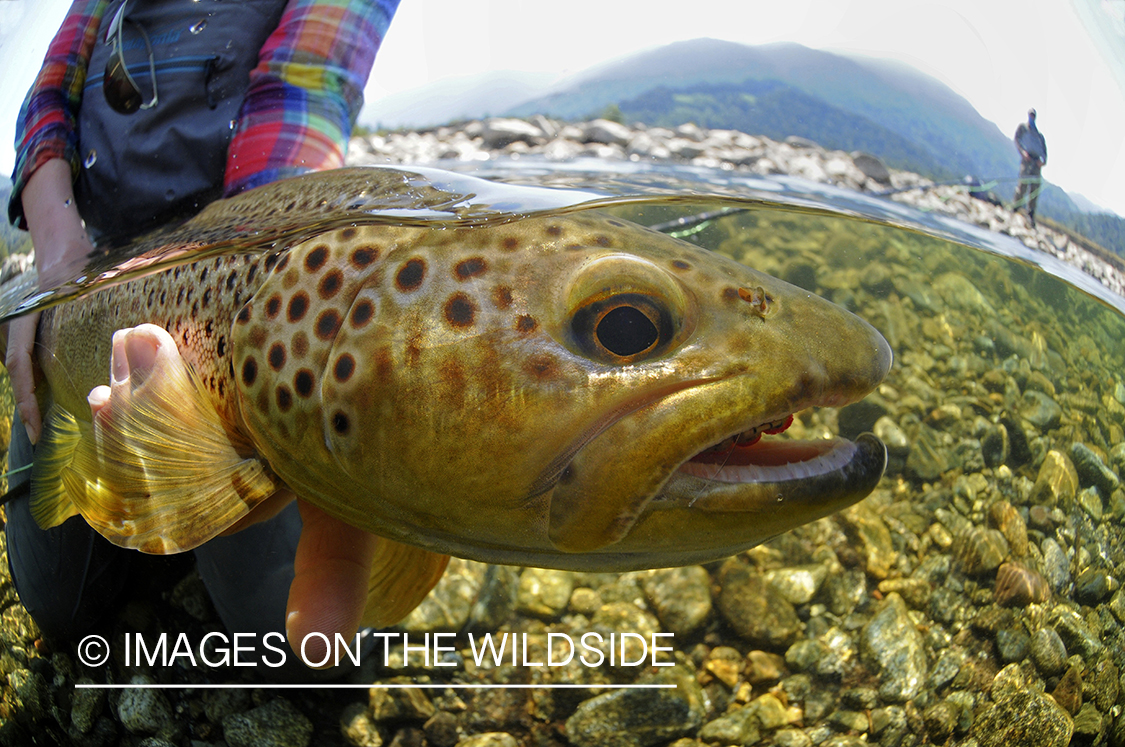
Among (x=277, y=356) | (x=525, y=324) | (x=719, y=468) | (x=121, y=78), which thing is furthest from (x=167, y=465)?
(x=121, y=78)

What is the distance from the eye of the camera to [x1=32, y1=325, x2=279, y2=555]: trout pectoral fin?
138 centimetres

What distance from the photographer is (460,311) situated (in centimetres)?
112

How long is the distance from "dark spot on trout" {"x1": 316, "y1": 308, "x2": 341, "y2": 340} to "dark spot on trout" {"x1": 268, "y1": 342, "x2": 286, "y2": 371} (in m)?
0.11

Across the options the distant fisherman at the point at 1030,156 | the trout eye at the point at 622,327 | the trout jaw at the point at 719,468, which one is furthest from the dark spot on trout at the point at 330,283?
the distant fisherman at the point at 1030,156

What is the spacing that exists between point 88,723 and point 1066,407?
3.78 meters

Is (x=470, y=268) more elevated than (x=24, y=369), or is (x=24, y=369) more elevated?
(x=470, y=268)

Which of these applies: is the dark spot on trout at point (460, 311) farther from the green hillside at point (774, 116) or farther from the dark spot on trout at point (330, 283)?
the green hillside at point (774, 116)

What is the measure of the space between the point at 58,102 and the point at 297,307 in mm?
1609

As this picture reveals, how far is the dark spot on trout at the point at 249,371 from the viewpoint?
1.31 m

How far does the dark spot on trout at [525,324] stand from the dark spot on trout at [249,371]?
0.65m

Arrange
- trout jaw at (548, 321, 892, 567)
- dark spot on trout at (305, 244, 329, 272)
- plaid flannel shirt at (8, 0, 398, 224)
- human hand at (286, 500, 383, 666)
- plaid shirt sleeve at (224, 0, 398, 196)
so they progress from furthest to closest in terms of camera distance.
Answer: plaid shirt sleeve at (224, 0, 398, 196) < plaid flannel shirt at (8, 0, 398, 224) < human hand at (286, 500, 383, 666) < dark spot on trout at (305, 244, 329, 272) < trout jaw at (548, 321, 892, 567)

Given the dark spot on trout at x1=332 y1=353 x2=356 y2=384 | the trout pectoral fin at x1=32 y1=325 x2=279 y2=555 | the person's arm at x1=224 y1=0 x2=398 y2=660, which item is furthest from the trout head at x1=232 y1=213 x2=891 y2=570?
the person's arm at x1=224 y1=0 x2=398 y2=660

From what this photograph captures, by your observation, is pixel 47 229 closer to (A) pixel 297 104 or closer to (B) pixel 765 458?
(A) pixel 297 104

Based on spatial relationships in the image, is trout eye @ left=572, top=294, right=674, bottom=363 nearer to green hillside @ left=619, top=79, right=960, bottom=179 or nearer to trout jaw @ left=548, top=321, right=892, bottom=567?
trout jaw @ left=548, top=321, right=892, bottom=567
